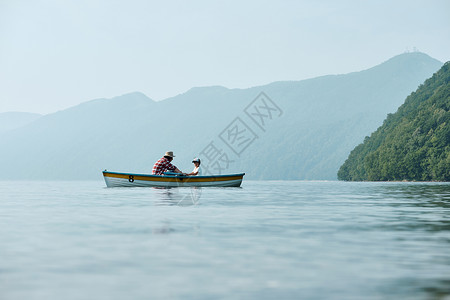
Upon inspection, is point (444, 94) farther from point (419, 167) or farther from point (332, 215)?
point (332, 215)

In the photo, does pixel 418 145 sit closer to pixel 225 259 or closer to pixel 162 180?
pixel 162 180

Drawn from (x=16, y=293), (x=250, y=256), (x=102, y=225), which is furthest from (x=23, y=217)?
(x=16, y=293)

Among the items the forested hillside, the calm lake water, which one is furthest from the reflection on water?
the forested hillside

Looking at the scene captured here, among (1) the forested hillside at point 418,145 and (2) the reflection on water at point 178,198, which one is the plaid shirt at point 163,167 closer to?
(2) the reflection on water at point 178,198

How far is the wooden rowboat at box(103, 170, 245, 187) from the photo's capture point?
54.4m

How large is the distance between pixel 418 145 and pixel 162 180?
10311 centimetres

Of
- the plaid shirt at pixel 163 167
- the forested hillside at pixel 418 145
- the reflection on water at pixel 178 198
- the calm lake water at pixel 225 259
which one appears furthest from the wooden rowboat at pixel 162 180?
the forested hillside at pixel 418 145

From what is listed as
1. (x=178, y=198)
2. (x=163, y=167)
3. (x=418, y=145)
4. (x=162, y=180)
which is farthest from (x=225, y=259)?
(x=418, y=145)

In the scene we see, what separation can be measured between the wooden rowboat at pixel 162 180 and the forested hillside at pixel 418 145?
84.4 m

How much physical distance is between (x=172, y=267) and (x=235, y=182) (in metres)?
50.0

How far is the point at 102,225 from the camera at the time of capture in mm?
21125

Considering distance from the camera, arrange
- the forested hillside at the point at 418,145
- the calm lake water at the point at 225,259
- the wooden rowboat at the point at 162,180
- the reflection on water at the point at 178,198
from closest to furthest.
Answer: the calm lake water at the point at 225,259 < the reflection on water at the point at 178,198 < the wooden rowboat at the point at 162,180 < the forested hillside at the point at 418,145

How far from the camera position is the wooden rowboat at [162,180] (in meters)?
54.4

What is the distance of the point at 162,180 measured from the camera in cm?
5459
